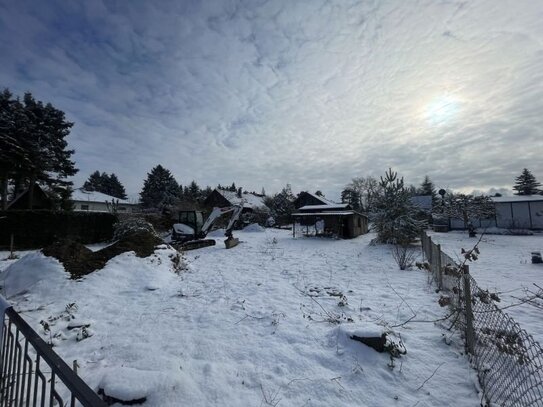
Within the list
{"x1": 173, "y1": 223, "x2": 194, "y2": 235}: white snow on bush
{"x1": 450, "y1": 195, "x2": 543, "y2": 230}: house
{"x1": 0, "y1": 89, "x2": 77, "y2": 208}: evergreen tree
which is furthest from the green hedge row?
{"x1": 450, "y1": 195, "x2": 543, "y2": 230}: house

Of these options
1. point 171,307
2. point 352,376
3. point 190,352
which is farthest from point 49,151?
point 352,376

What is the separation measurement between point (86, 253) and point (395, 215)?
1713 centimetres

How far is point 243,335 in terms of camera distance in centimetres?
508

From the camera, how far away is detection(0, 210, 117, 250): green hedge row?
1717 centimetres

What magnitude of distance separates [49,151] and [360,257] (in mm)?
28839

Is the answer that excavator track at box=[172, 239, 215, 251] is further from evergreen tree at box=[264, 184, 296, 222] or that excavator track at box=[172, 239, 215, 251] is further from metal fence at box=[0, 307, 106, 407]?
evergreen tree at box=[264, 184, 296, 222]

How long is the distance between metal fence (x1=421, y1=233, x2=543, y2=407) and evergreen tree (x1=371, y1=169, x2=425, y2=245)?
44.2 ft

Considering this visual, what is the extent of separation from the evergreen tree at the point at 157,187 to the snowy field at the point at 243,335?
137 ft

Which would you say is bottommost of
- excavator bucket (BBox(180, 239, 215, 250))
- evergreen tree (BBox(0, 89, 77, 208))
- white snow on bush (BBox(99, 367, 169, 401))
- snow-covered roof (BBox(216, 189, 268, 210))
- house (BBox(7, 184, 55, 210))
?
white snow on bush (BBox(99, 367, 169, 401))

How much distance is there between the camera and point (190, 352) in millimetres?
4461

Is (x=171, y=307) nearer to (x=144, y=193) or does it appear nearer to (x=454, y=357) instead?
(x=454, y=357)

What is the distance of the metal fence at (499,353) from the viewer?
2981 mm

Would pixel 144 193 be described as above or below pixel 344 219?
above

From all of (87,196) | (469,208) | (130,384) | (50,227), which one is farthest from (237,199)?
(130,384)
